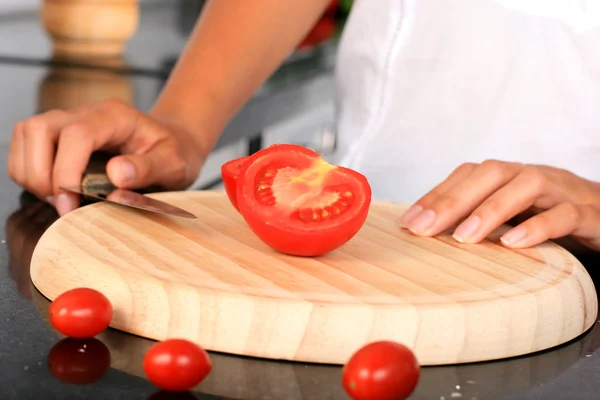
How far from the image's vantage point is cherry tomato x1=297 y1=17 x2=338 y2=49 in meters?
2.80

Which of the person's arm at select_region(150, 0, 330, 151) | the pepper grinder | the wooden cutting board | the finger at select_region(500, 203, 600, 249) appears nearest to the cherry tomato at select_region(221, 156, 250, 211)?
the wooden cutting board

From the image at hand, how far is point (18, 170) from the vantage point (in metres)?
1.29

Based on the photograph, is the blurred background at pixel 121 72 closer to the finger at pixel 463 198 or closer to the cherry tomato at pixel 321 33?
the cherry tomato at pixel 321 33

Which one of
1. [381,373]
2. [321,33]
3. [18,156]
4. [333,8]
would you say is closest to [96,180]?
[18,156]

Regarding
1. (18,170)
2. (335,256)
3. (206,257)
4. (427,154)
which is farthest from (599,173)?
(18,170)

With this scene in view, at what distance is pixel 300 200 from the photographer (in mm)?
962

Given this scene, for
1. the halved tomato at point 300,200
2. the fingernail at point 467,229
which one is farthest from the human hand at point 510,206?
the halved tomato at point 300,200

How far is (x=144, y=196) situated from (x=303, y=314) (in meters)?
0.40

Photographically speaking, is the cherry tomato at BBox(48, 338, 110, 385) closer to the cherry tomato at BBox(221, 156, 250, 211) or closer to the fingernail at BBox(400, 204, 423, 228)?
the cherry tomato at BBox(221, 156, 250, 211)

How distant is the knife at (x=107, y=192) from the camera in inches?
42.1

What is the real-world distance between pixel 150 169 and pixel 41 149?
0.15m

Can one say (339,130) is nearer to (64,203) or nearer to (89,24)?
(64,203)

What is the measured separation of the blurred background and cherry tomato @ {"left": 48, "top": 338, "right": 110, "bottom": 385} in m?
0.84

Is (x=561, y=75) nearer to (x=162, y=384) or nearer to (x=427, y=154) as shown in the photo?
(x=427, y=154)
